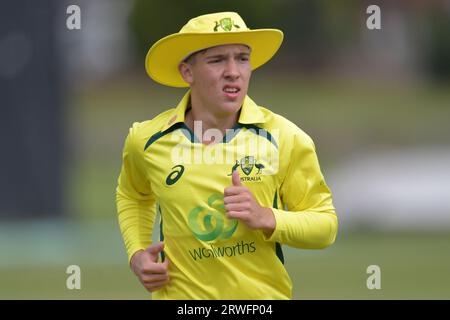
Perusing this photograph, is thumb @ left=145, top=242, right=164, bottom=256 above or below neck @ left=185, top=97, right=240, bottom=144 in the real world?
below

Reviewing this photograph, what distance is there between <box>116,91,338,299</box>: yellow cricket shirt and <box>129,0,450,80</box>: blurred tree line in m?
32.3

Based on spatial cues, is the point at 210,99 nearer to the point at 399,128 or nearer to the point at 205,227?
the point at 205,227

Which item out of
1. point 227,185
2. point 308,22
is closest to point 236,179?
point 227,185

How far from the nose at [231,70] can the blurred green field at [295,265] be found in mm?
6283

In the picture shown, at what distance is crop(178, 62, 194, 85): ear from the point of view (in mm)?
7027

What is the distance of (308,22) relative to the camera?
43.5 m

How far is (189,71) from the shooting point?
23.1 feet

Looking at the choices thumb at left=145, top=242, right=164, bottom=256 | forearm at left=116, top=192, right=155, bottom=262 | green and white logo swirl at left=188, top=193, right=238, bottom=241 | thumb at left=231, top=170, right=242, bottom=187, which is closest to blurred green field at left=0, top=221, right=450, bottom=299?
forearm at left=116, top=192, right=155, bottom=262

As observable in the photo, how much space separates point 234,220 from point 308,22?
37.1m

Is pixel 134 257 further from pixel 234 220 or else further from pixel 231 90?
pixel 231 90

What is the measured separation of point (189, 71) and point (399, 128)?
27.4 m

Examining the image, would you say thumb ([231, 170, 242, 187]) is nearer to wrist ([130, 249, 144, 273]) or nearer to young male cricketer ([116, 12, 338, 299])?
young male cricketer ([116, 12, 338, 299])

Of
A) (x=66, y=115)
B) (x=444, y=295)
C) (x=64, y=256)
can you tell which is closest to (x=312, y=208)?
(x=444, y=295)

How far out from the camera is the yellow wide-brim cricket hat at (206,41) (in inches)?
267
